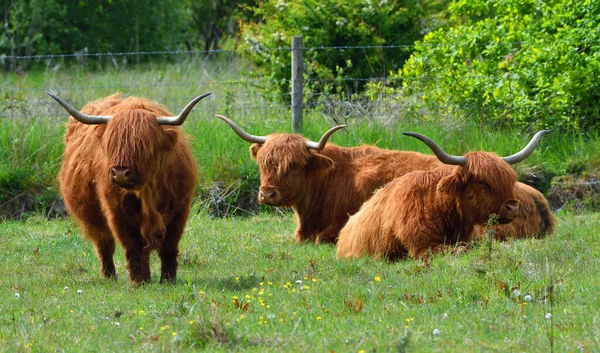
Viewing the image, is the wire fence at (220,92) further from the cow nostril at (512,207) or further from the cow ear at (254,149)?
the cow nostril at (512,207)

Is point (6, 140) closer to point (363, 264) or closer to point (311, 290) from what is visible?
point (363, 264)

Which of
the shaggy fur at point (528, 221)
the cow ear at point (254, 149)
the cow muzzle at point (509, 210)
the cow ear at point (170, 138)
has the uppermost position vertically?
the cow ear at point (170, 138)

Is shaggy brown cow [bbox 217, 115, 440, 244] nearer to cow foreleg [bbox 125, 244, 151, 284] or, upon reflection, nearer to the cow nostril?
the cow nostril

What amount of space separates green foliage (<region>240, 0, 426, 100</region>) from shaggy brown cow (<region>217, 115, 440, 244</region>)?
5.92 meters

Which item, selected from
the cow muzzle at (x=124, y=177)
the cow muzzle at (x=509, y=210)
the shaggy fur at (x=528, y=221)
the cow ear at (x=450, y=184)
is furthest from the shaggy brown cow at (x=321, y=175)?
the cow muzzle at (x=124, y=177)

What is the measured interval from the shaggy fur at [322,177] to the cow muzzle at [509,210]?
7.08 feet

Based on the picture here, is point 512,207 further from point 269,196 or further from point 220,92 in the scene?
point 220,92

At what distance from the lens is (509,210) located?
791cm

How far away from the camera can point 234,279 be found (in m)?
7.21

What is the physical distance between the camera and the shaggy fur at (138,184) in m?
7.08

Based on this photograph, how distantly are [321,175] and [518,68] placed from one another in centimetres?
354

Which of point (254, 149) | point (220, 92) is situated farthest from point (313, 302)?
point (220, 92)

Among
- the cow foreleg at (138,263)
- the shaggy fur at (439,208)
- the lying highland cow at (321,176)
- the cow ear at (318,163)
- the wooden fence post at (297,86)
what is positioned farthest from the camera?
the wooden fence post at (297,86)

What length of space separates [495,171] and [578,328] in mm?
3073
